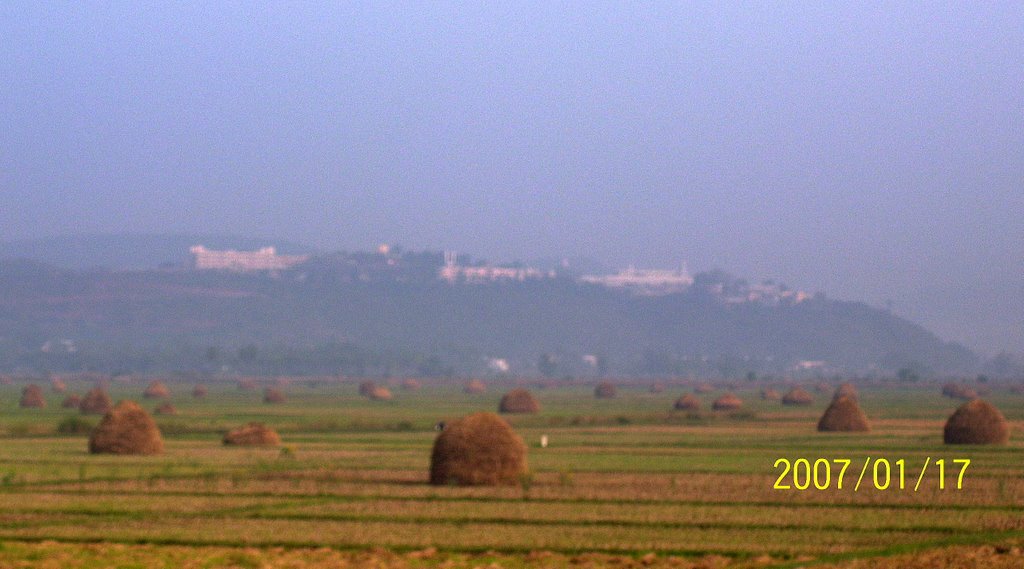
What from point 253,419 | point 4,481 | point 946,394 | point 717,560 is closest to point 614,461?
point 4,481

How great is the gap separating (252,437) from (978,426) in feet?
61.2

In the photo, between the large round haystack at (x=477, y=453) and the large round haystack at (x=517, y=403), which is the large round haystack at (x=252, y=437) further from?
the large round haystack at (x=517, y=403)

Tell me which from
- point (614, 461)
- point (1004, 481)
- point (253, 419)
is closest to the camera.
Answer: point (1004, 481)

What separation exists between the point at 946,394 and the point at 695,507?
75.9m

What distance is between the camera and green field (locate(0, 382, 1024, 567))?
826 inches

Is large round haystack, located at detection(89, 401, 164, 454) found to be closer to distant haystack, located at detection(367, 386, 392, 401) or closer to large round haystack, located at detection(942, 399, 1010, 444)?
large round haystack, located at detection(942, 399, 1010, 444)

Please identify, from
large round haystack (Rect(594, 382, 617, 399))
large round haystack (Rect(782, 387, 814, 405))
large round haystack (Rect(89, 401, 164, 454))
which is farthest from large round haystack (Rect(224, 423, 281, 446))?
large round haystack (Rect(594, 382, 617, 399))

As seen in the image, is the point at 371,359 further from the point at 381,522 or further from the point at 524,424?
the point at 381,522

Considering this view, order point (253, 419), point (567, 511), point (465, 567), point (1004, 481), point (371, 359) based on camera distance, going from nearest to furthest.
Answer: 1. point (465, 567)
2. point (567, 511)
3. point (1004, 481)
4. point (253, 419)
5. point (371, 359)

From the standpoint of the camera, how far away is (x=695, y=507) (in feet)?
85.6
